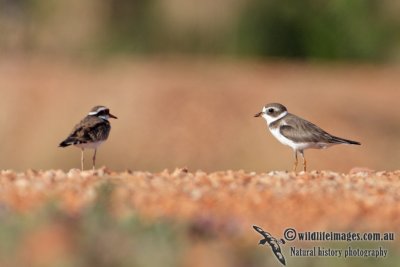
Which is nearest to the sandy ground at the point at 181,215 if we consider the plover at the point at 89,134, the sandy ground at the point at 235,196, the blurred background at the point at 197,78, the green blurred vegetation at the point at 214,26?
the sandy ground at the point at 235,196

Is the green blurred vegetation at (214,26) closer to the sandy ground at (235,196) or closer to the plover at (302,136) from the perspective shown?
the plover at (302,136)

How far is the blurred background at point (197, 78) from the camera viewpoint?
2562cm

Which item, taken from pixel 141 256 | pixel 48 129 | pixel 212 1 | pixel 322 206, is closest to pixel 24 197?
pixel 322 206

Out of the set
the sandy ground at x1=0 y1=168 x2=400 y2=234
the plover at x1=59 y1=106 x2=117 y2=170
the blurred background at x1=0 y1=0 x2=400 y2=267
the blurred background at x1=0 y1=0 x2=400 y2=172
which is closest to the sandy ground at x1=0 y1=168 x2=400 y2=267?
the sandy ground at x1=0 y1=168 x2=400 y2=234

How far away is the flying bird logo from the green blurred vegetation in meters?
23.7

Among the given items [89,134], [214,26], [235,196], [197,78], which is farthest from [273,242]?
[214,26]

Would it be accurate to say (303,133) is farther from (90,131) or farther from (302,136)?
(90,131)

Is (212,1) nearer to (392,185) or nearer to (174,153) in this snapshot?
(174,153)

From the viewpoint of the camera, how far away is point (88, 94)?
27781 millimetres

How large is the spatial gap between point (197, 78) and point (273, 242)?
21.1m

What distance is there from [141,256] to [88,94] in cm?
2061

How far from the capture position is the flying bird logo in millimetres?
8007

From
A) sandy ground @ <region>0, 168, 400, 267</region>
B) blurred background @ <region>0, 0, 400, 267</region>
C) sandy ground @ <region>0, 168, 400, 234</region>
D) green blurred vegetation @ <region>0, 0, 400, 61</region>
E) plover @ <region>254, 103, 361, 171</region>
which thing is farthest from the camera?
green blurred vegetation @ <region>0, 0, 400, 61</region>

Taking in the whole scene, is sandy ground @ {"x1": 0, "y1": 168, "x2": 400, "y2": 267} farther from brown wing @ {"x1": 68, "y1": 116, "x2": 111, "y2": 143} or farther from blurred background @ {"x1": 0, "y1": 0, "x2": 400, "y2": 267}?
brown wing @ {"x1": 68, "y1": 116, "x2": 111, "y2": 143}
